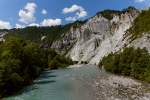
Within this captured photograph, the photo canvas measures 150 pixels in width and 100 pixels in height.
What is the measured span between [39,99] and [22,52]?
109 ft

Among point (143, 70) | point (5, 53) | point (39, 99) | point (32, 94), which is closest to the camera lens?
point (39, 99)

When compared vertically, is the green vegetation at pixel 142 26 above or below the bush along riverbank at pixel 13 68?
above

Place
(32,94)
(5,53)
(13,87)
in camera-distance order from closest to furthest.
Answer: (32,94) → (13,87) → (5,53)

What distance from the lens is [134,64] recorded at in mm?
87562

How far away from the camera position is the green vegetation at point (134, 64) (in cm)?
8291

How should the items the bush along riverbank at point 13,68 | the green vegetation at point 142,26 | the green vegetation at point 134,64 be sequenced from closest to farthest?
the bush along riverbank at point 13,68, the green vegetation at point 134,64, the green vegetation at point 142,26

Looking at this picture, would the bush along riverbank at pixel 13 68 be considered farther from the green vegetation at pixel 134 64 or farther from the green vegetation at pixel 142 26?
the green vegetation at pixel 142 26

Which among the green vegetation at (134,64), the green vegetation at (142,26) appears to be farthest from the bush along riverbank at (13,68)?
the green vegetation at (142,26)

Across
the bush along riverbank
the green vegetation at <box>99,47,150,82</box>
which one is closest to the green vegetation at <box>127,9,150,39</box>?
the green vegetation at <box>99,47,150,82</box>

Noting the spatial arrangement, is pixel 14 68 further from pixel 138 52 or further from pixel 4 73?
pixel 138 52

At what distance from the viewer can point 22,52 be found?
83938 millimetres

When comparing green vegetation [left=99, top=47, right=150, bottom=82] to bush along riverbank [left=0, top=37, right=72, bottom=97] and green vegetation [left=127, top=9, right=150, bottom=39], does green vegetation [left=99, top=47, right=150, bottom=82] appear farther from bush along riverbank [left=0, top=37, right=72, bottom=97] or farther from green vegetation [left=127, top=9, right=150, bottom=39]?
bush along riverbank [left=0, top=37, right=72, bottom=97]

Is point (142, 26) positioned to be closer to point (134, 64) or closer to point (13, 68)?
point (134, 64)

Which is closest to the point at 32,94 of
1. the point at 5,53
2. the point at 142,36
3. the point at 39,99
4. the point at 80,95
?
the point at 39,99
